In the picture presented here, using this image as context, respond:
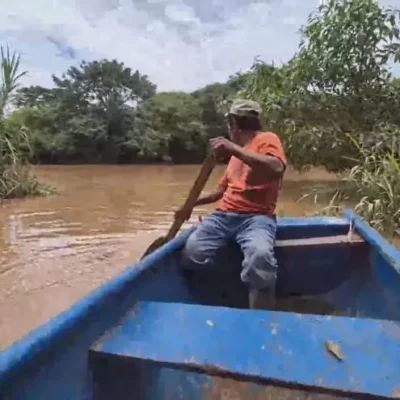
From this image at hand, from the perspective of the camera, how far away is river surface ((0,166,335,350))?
3.79 m

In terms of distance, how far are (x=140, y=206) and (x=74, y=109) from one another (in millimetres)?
13185

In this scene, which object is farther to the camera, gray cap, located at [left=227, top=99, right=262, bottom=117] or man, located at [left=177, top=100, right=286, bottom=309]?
gray cap, located at [left=227, top=99, right=262, bottom=117]

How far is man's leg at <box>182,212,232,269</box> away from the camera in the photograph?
2658 mm

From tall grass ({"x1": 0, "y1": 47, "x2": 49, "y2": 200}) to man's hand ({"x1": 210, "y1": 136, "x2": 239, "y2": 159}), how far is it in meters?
6.14

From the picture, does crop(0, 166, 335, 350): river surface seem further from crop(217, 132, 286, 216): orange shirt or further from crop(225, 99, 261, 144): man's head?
crop(225, 99, 261, 144): man's head

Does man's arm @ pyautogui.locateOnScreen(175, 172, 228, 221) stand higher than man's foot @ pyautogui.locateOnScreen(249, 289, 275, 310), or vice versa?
man's arm @ pyautogui.locateOnScreen(175, 172, 228, 221)

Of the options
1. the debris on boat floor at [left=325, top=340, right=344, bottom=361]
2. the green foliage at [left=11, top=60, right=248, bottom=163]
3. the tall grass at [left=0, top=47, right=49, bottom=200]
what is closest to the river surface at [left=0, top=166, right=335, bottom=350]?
the tall grass at [left=0, top=47, right=49, bottom=200]

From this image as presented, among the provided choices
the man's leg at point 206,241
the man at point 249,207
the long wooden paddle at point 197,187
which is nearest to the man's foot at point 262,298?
the man at point 249,207

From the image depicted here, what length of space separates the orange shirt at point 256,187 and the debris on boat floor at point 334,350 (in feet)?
3.80

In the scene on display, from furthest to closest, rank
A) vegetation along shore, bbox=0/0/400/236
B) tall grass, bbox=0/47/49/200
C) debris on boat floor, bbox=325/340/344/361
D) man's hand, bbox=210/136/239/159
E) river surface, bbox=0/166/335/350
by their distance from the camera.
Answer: tall grass, bbox=0/47/49/200 < vegetation along shore, bbox=0/0/400/236 < river surface, bbox=0/166/335/350 < man's hand, bbox=210/136/239/159 < debris on boat floor, bbox=325/340/344/361

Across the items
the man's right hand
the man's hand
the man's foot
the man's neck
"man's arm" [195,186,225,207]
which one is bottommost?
the man's foot

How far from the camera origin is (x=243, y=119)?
278 centimetres

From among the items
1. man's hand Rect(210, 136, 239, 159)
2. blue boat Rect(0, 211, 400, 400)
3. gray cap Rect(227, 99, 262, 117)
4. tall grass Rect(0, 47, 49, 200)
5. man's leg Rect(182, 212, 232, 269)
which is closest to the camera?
blue boat Rect(0, 211, 400, 400)

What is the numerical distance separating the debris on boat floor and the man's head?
4.58 ft
